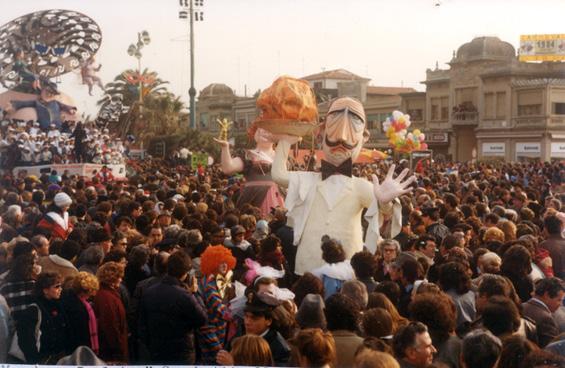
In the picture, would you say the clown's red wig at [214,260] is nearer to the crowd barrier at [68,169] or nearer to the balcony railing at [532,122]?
the crowd barrier at [68,169]

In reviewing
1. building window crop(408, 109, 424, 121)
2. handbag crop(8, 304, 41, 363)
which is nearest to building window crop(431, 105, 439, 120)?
building window crop(408, 109, 424, 121)

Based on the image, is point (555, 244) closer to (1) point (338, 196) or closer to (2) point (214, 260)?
(1) point (338, 196)

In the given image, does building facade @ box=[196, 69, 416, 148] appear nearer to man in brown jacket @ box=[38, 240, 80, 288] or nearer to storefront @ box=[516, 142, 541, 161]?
storefront @ box=[516, 142, 541, 161]

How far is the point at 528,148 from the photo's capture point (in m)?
30.2

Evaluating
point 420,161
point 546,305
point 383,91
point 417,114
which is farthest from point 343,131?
point 417,114

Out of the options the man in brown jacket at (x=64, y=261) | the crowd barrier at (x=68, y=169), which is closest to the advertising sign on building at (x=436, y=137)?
the crowd barrier at (x=68, y=169)

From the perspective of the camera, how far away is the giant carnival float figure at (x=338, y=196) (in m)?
7.38

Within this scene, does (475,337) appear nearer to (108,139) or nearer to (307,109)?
(307,109)

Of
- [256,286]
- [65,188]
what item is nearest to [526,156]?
[65,188]

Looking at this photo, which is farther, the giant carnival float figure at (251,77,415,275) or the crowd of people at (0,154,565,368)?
the giant carnival float figure at (251,77,415,275)

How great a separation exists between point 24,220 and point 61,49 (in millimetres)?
11845

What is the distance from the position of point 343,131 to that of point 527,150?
24.4 m

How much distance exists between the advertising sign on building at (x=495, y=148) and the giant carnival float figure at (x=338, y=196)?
22.3 m

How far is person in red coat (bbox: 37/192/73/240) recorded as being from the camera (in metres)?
8.20
